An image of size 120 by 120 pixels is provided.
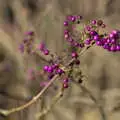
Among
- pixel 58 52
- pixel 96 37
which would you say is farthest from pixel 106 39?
pixel 58 52

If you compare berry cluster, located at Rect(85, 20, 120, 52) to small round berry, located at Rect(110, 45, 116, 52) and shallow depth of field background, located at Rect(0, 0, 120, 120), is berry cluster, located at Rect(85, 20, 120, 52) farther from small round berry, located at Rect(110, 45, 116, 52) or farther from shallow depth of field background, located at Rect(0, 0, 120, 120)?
shallow depth of field background, located at Rect(0, 0, 120, 120)

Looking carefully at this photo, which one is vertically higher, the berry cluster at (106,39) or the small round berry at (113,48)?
the berry cluster at (106,39)

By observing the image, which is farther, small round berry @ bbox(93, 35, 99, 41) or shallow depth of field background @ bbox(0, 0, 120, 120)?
shallow depth of field background @ bbox(0, 0, 120, 120)

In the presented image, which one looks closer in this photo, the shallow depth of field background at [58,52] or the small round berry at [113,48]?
the small round berry at [113,48]

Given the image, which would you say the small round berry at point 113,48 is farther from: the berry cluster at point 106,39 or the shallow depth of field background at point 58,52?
the shallow depth of field background at point 58,52

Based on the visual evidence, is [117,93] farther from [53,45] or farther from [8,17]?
[8,17]

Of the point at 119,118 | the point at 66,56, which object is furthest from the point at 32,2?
the point at 66,56

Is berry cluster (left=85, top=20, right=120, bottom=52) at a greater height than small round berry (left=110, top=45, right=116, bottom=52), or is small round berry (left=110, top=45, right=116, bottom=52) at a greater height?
berry cluster (left=85, top=20, right=120, bottom=52)

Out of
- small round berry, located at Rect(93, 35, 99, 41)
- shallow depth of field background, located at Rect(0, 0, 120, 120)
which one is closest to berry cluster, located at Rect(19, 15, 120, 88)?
small round berry, located at Rect(93, 35, 99, 41)

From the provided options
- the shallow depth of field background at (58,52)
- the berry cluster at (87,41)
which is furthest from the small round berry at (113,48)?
the shallow depth of field background at (58,52)
